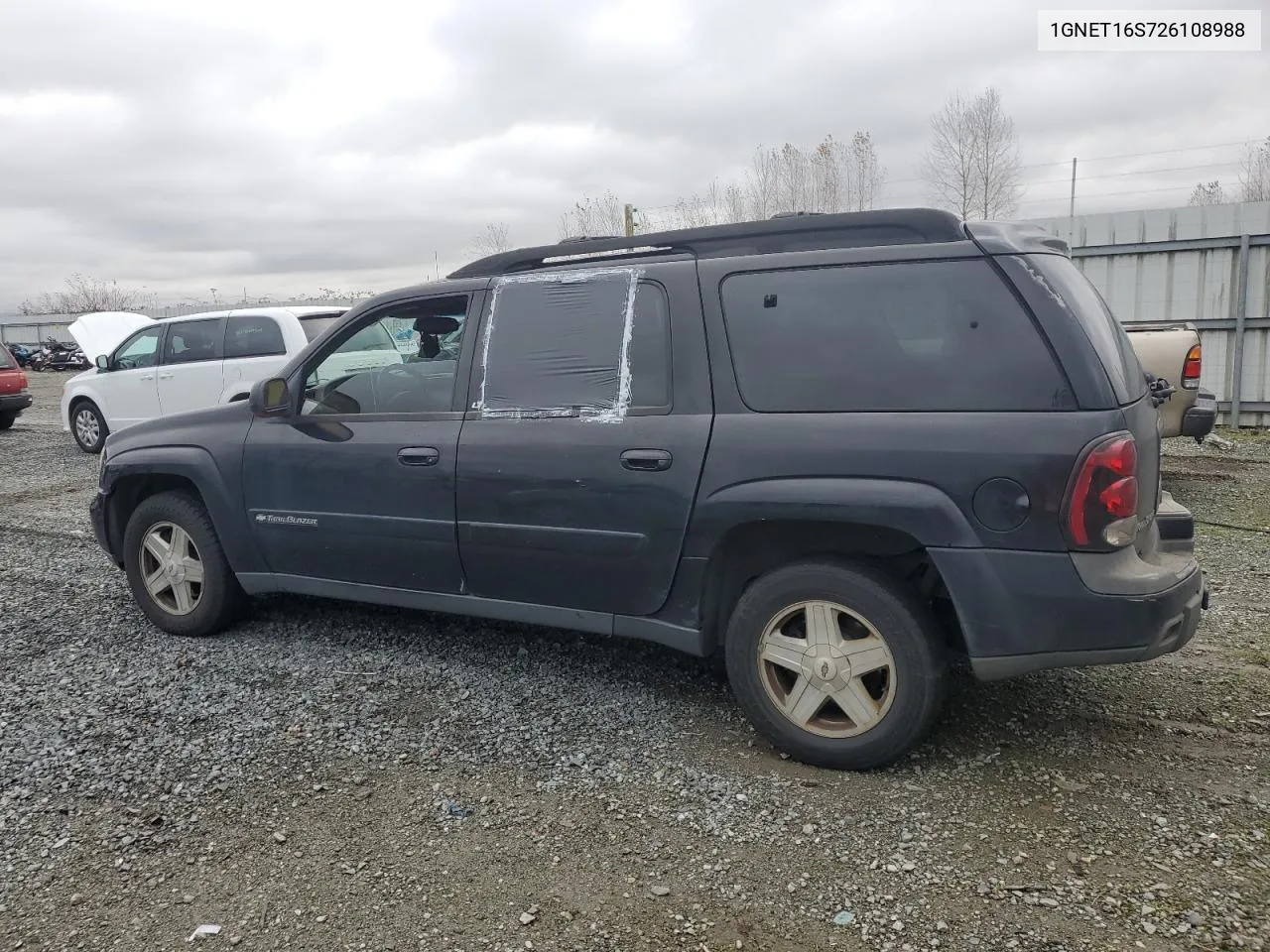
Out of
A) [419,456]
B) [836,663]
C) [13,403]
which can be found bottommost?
[836,663]

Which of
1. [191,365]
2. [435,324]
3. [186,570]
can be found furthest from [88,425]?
[435,324]

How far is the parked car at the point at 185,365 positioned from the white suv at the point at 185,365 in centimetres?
1

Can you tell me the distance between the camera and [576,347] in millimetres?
3883

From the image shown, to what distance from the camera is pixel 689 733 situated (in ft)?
12.3

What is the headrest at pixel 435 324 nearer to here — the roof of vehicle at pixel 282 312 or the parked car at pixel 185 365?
the parked car at pixel 185 365

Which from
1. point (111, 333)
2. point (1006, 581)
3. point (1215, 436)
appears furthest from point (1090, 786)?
point (111, 333)

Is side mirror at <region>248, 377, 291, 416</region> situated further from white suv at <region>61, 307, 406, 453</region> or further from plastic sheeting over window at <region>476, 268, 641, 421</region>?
white suv at <region>61, 307, 406, 453</region>

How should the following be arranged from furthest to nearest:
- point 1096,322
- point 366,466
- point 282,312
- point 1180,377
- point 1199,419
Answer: point 282,312 < point 1180,377 < point 1199,419 < point 366,466 < point 1096,322

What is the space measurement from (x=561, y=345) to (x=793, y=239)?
102 cm

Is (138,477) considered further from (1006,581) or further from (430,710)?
(1006,581)

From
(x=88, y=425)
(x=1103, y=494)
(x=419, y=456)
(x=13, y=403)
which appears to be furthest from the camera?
(x=13, y=403)

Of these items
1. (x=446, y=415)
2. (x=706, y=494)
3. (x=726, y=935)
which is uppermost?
(x=446, y=415)

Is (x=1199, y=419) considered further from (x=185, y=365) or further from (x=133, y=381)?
(x=133, y=381)

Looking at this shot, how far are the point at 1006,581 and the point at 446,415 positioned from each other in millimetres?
2362
